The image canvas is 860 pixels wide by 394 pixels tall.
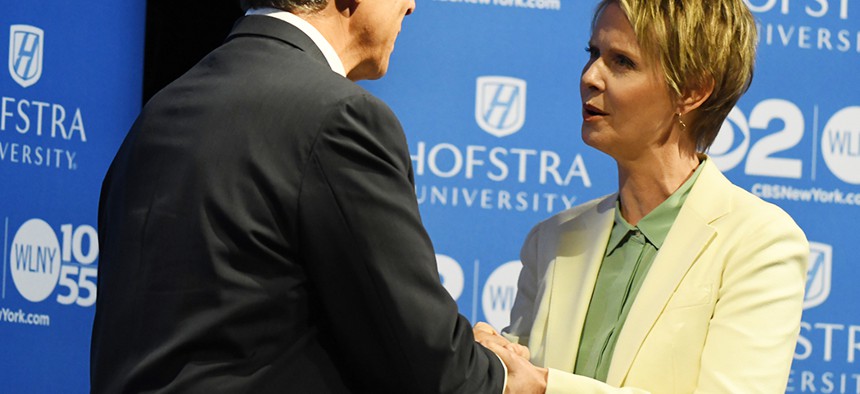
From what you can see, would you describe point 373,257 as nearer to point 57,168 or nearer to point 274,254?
point 274,254

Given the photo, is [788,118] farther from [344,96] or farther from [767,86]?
[344,96]

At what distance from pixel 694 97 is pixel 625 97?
14 cm

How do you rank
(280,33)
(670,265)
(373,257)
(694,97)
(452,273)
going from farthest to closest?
(452,273) → (694,97) → (670,265) → (280,33) → (373,257)

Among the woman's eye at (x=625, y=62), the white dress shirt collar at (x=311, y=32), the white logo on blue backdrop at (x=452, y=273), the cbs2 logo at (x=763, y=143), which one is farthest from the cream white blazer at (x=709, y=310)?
the cbs2 logo at (x=763, y=143)

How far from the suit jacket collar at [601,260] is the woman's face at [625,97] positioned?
5.3 inches

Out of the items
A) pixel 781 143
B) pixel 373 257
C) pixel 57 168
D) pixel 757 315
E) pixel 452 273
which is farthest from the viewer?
pixel 57 168

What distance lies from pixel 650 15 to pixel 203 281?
1.11 m

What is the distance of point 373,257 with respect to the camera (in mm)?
1690

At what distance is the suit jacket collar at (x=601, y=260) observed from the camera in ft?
7.34

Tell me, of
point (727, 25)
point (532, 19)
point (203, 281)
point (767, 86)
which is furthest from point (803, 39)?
point (203, 281)

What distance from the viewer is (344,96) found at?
1.71 meters

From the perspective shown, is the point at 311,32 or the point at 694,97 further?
the point at 694,97

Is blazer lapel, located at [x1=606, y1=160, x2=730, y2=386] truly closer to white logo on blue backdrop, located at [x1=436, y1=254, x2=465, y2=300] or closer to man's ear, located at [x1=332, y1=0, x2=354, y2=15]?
man's ear, located at [x1=332, y1=0, x2=354, y2=15]

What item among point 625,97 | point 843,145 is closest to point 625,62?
point 625,97
